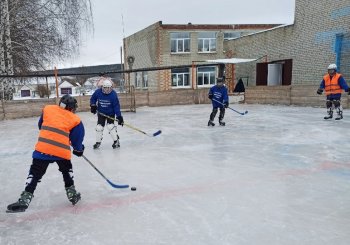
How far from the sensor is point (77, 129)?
347 cm

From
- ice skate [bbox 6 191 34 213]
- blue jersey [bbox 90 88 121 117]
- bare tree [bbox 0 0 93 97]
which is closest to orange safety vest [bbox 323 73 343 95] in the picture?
blue jersey [bbox 90 88 121 117]

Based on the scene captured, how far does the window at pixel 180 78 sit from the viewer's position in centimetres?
2588

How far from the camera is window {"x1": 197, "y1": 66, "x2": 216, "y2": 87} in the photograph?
86.3 feet

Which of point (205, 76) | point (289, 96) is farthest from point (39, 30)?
point (205, 76)

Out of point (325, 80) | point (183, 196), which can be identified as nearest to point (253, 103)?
point (325, 80)

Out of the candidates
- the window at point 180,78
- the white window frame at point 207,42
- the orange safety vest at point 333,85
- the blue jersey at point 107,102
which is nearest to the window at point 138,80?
the window at point 180,78

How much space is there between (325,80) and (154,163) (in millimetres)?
6563

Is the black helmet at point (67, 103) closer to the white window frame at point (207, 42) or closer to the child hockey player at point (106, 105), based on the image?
the child hockey player at point (106, 105)

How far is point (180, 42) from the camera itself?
85.4 ft

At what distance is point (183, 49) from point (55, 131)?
931 inches

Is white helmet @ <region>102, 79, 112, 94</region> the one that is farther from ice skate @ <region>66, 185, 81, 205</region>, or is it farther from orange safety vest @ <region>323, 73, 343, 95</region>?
orange safety vest @ <region>323, 73, 343, 95</region>

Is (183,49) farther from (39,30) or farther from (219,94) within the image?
(219,94)

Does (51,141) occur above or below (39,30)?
below

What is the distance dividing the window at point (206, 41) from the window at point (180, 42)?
0.95 metres
